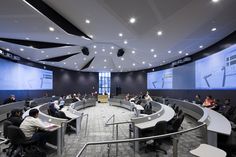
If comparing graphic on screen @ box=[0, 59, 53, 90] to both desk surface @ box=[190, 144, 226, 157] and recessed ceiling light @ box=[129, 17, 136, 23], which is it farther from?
desk surface @ box=[190, 144, 226, 157]

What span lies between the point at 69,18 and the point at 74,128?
434 centimetres

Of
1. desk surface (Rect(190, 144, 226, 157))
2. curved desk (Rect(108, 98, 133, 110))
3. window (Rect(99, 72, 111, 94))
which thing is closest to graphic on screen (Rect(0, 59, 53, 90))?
curved desk (Rect(108, 98, 133, 110))

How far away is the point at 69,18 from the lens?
21.3 ft

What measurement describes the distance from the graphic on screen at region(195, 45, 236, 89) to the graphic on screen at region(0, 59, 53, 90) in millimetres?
13002

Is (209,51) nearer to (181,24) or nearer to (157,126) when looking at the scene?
(181,24)

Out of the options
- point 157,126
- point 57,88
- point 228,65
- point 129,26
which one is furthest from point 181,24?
point 57,88

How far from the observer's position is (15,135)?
3.60 meters

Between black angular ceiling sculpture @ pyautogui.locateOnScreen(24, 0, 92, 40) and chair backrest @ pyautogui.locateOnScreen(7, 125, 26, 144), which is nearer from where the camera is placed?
chair backrest @ pyautogui.locateOnScreen(7, 125, 26, 144)

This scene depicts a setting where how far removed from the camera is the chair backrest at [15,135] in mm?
3571

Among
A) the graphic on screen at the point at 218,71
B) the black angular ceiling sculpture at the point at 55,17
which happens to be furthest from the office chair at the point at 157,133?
the graphic on screen at the point at 218,71

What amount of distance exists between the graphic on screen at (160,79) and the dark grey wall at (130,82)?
1.42m

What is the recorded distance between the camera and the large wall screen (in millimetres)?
7797

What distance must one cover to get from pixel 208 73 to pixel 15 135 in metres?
9.92

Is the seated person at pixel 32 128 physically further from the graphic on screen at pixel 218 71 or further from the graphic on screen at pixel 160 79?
the graphic on screen at pixel 160 79
